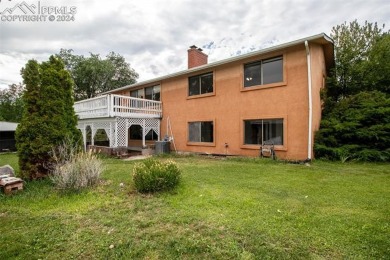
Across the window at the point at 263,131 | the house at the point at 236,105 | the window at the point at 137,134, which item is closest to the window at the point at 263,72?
the house at the point at 236,105

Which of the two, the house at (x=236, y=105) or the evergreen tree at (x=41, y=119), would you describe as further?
the house at (x=236, y=105)

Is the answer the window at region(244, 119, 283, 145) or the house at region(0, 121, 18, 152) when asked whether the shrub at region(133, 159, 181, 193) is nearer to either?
the window at region(244, 119, 283, 145)

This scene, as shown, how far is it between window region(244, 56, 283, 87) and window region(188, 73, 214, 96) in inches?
91.4

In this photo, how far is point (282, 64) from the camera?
32.9 ft

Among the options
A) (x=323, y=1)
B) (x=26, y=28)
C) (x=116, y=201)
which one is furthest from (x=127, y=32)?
(x=116, y=201)

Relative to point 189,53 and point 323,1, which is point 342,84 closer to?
point 323,1

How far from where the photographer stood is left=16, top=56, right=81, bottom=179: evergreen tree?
6.61 metres

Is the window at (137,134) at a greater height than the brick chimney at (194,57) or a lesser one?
lesser

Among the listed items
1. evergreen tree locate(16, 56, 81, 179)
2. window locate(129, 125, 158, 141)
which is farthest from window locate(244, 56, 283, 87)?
window locate(129, 125, 158, 141)

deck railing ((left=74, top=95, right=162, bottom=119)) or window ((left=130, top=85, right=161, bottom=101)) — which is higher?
window ((left=130, top=85, right=161, bottom=101))

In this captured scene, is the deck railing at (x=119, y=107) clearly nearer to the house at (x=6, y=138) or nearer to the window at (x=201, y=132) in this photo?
the window at (x=201, y=132)

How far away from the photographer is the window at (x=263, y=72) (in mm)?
10188

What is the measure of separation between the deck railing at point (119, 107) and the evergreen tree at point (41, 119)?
18.4 feet

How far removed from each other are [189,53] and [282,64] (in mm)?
7164
